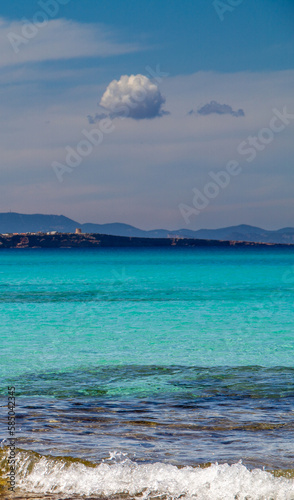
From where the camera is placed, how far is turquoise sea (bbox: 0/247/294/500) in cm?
635

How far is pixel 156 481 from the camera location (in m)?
6.28

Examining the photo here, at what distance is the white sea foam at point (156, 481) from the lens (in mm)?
6078

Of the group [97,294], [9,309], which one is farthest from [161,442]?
[97,294]

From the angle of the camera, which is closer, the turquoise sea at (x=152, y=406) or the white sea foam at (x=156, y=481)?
the white sea foam at (x=156, y=481)

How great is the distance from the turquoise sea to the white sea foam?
0.01 m

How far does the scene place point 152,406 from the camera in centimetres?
982

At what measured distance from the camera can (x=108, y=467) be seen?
21.7ft

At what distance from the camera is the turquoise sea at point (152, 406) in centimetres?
635

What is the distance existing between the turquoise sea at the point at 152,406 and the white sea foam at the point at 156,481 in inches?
0.5

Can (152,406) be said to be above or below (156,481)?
below

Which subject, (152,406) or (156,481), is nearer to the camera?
(156,481)

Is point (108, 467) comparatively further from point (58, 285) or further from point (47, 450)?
point (58, 285)

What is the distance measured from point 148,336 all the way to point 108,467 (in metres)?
13.5

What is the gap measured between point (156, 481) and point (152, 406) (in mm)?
3546
